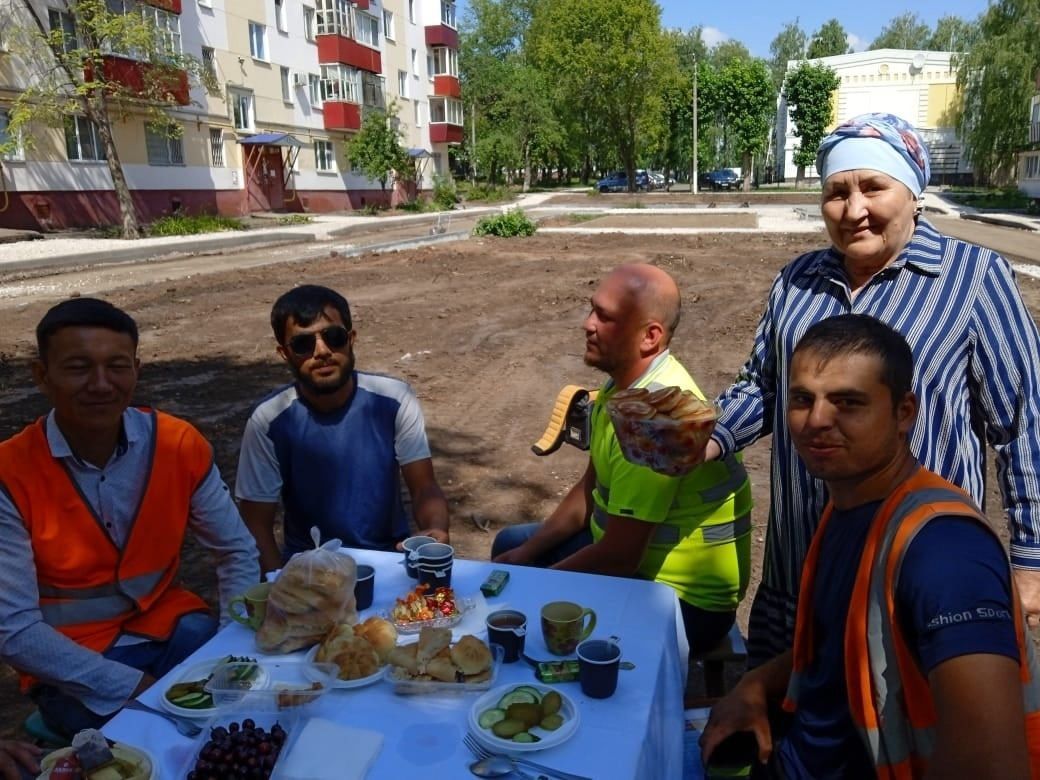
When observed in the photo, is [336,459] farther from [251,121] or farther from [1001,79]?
[1001,79]

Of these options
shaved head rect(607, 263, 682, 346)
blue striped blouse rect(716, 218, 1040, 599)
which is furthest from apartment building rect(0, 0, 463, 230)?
blue striped blouse rect(716, 218, 1040, 599)

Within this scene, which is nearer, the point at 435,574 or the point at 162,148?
the point at 435,574

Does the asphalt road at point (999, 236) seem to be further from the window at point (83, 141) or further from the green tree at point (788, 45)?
the green tree at point (788, 45)

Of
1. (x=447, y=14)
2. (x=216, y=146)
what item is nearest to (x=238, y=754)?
(x=216, y=146)

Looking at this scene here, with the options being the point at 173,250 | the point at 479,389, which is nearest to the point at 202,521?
the point at 479,389

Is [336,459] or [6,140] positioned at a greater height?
[6,140]

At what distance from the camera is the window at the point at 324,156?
3644cm

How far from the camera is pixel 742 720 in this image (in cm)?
204

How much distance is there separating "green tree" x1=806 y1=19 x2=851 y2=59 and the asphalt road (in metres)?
66.7

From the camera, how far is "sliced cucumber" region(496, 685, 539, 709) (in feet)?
5.56

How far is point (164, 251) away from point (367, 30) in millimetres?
25886

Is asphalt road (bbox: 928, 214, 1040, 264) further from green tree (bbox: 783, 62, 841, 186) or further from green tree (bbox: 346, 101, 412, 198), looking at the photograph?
green tree (bbox: 783, 62, 841, 186)

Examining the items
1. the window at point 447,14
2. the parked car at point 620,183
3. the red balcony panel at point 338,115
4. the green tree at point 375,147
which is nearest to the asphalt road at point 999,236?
the green tree at point 375,147

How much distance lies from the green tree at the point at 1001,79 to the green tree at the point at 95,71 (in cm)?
3296
